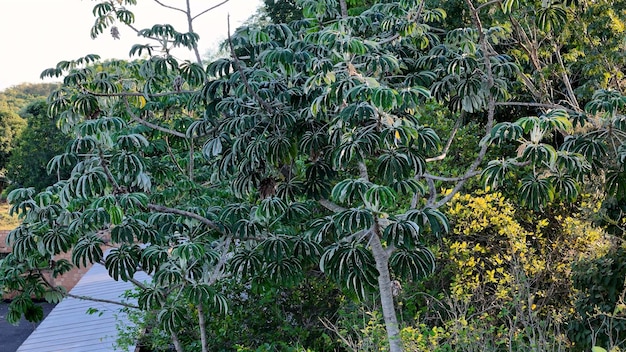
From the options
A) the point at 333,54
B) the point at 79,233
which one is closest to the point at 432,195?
the point at 333,54

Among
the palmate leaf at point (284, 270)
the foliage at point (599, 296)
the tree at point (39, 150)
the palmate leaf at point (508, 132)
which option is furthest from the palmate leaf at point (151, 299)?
the tree at point (39, 150)

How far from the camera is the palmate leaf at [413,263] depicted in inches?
114

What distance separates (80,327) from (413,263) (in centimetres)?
495

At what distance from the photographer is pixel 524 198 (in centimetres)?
295

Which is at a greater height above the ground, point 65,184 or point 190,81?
point 190,81

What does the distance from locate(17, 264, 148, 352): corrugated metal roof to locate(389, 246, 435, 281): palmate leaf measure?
3404 millimetres

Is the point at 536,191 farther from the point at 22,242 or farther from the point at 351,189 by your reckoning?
the point at 22,242

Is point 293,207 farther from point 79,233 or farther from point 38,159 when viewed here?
point 38,159

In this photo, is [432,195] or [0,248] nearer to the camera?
[432,195]

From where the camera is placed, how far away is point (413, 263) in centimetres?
290

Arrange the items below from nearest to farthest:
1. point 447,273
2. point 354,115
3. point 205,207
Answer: point 354,115
point 205,207
point 447,273

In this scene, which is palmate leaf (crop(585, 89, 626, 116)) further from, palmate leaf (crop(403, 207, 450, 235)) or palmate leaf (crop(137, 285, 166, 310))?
palmate leaf (crop(137, 285, 166, 310))

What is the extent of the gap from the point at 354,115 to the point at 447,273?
2595 mm

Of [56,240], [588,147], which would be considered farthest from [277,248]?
[588,147]
